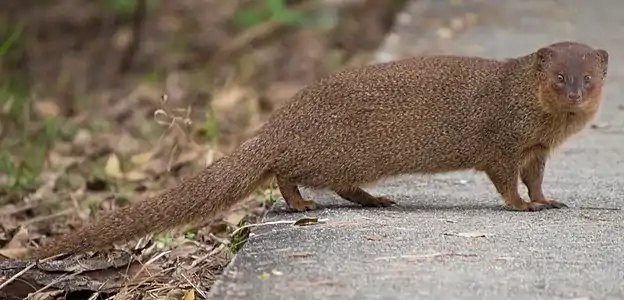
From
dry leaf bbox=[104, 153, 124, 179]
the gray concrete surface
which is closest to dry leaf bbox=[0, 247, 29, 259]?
the gray concrete surface

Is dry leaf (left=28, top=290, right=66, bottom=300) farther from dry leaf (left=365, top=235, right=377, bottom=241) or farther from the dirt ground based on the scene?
dry leaf (left=365, top=235, right=377, bottom=241)

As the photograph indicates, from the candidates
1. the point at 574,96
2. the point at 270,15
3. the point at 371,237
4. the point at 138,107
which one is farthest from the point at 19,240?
Answer: the point at 270,15

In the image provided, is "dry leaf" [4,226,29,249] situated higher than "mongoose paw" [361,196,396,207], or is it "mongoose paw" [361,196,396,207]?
"mongoose paw" [361,196,396,207]

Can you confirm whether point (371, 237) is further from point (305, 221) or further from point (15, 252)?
point (15, 252)

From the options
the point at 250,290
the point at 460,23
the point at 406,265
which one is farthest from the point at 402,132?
the point at 460,23

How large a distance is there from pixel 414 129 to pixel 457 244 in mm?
912

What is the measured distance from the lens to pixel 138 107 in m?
7.13

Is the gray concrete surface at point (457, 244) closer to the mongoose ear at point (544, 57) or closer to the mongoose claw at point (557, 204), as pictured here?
the mongoose claw at point (557, 204)

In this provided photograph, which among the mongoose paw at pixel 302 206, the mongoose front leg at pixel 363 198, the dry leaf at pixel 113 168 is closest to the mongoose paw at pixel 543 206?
the mongoose front leg at pixel 363 198

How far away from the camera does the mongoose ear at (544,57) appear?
4.06 m

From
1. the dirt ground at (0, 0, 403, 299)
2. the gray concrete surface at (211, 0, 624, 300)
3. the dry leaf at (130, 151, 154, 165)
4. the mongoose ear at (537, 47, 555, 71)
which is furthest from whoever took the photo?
the dry leaf at (130, 151, 154, 165)

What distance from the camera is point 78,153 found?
19.5 feet

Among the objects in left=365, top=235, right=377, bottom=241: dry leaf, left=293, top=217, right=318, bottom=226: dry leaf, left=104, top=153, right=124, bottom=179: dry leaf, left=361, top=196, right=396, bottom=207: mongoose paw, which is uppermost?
left=365, top=235, right=377, bottom=241: dry leaf

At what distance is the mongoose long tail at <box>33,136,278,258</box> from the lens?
347cm
